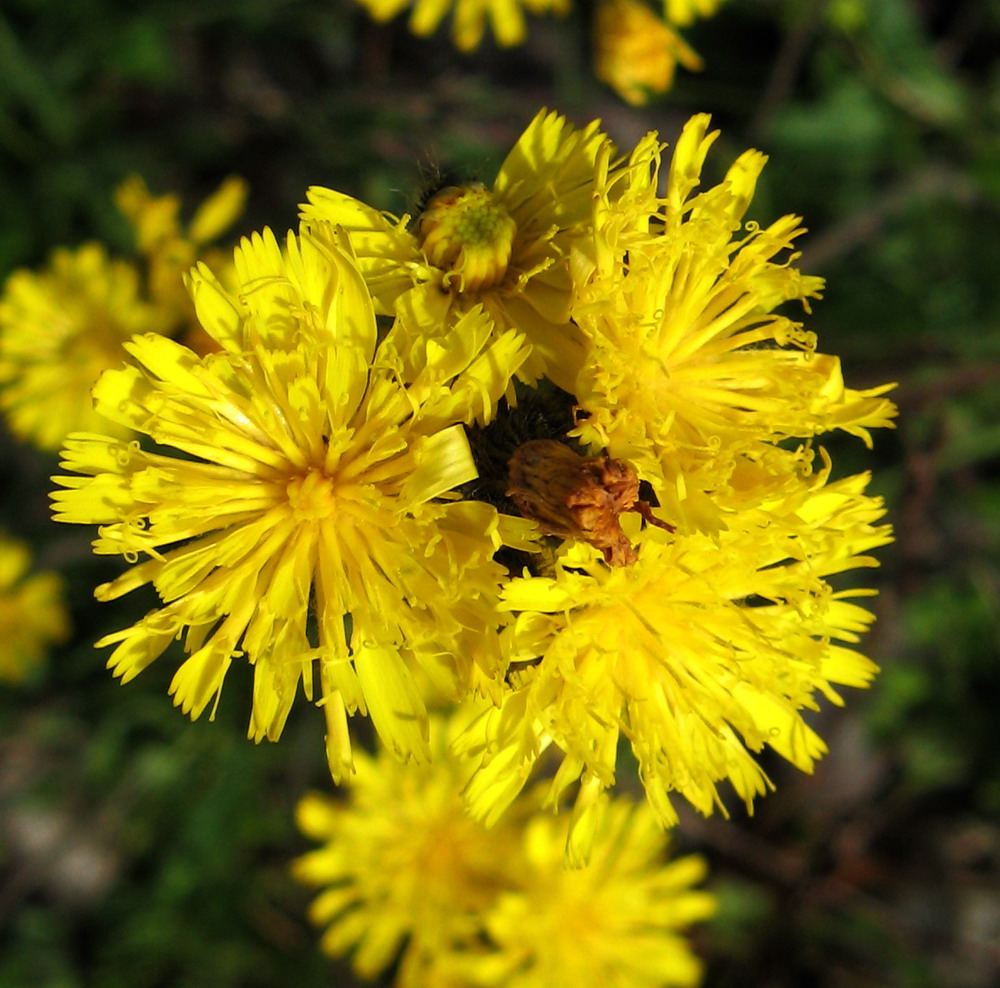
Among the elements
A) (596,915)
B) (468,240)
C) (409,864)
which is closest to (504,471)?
(468,240)

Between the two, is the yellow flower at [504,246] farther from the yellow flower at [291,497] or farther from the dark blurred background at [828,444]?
the dark blurred background at [828,444]

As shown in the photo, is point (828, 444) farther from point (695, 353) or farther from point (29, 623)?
point (29, 623)

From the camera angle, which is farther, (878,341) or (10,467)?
(10,467)

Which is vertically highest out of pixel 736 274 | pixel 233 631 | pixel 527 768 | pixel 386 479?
pixel 736 274

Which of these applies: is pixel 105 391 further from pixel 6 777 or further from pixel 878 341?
pixel 6 777

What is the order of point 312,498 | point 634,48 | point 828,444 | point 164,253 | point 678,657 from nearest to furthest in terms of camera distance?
1. point 312,498
2. point 678,657
3. point 634,48
4. point 164,253
5. point 828,444

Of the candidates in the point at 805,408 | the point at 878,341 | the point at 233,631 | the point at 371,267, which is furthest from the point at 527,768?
the point at 878,341
